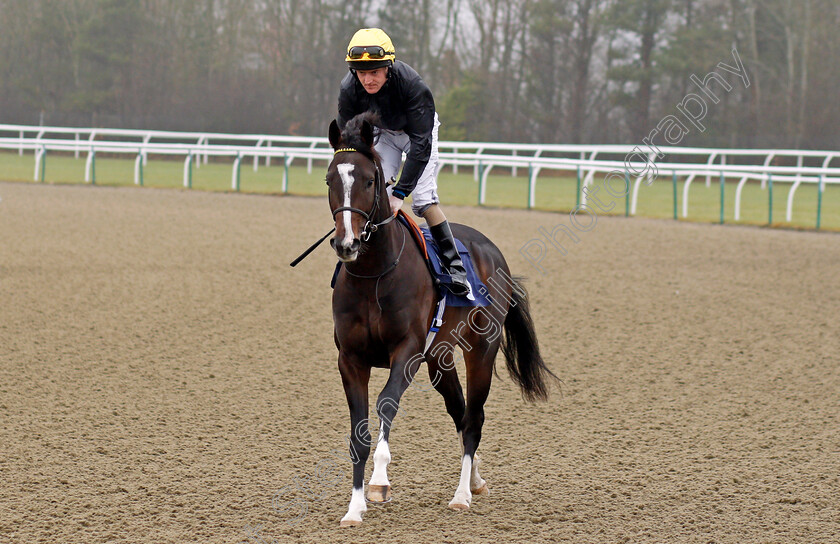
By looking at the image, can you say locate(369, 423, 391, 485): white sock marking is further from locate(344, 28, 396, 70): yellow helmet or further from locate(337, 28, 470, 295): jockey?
locate(344, 28, 396, 70): yellow helmet

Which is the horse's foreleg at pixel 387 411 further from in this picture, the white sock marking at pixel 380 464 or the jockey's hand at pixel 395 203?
the jockey's hand at pixel 395 203

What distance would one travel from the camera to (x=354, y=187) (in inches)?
147

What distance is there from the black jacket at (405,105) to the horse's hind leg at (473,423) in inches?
41.0

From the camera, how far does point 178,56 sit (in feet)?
128

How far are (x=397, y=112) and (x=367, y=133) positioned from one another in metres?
0.54

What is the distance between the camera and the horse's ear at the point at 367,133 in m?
3.87

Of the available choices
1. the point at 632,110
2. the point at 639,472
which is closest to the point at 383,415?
the point at 639,472

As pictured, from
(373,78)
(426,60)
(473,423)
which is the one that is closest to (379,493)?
(473,423)

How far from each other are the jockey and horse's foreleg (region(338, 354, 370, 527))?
718 mm

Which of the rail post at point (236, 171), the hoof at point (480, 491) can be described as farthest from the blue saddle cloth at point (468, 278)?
the rail post at point (236, 171)

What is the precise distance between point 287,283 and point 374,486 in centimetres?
678

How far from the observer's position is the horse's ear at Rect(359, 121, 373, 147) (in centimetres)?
387

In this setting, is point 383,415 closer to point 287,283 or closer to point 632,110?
point 287,283

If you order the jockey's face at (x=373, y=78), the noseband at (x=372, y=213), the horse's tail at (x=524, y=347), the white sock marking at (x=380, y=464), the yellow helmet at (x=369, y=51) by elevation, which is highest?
the yellow helmet at (x=369, y=51)
